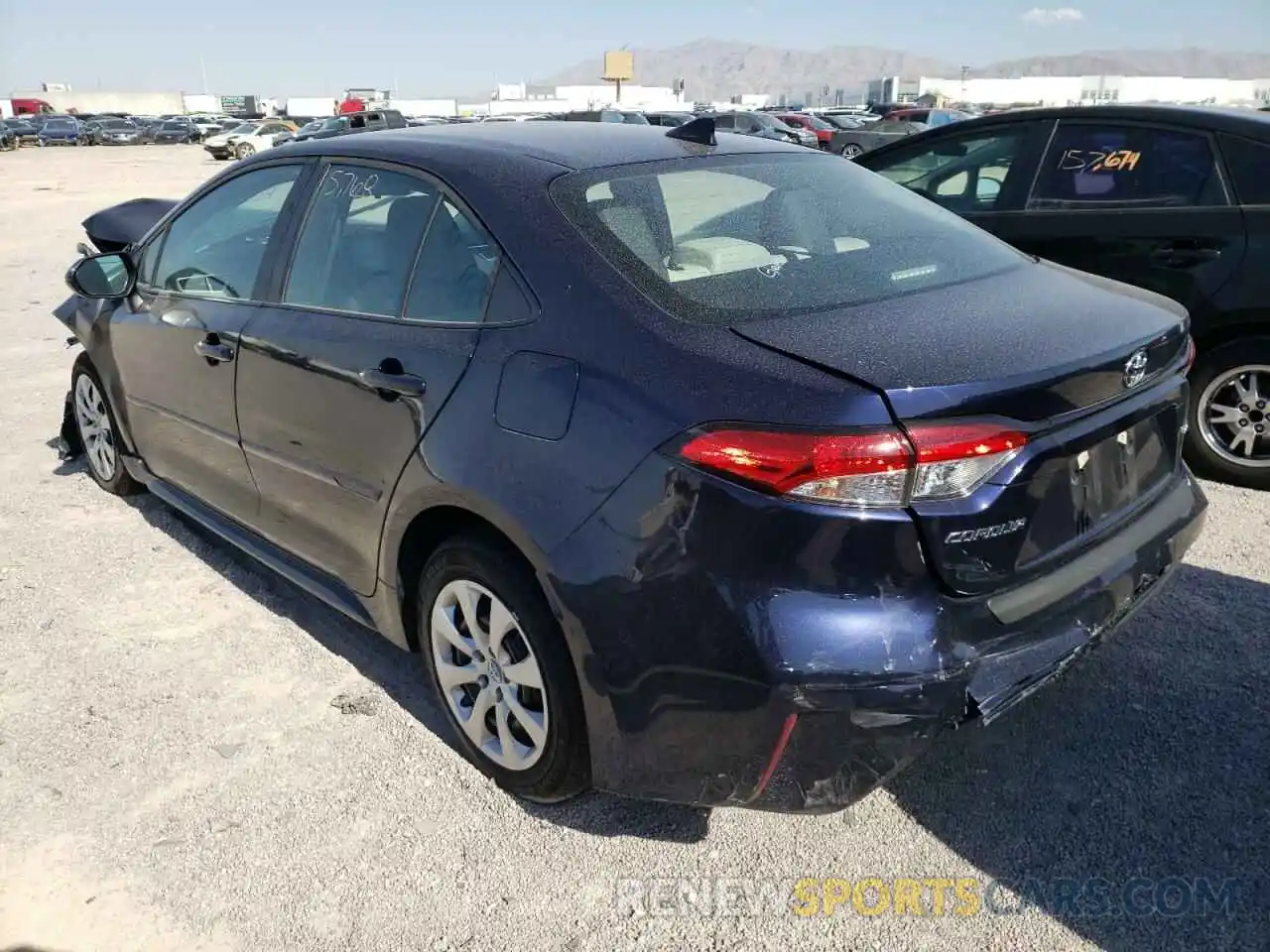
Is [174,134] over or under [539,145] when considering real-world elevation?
under

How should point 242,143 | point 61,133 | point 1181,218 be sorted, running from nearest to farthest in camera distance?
1. point 1181,218
2. point 242,143
3. point 61,133

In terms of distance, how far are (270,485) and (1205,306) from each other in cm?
390

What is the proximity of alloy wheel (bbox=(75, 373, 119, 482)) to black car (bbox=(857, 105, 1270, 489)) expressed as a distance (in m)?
4.30

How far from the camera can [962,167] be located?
17.5 ft

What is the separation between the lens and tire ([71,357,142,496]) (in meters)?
4.55

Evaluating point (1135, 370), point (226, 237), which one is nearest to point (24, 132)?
point (226, 237)

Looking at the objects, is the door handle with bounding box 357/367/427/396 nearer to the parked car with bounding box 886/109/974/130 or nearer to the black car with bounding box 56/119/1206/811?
the black car with bounding box 56/119/1206/811

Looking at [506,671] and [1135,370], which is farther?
[506,671]

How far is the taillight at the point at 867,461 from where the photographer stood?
189 centimetres

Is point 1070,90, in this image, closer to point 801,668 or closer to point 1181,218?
point 1181,218

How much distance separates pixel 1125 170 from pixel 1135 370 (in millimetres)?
2919

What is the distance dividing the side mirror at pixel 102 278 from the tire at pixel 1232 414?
15.0 ft

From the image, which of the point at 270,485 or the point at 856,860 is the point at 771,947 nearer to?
the point at 856,860

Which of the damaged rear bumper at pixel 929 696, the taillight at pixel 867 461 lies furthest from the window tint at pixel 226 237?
the damaged rear bumper at pixel 929 696
